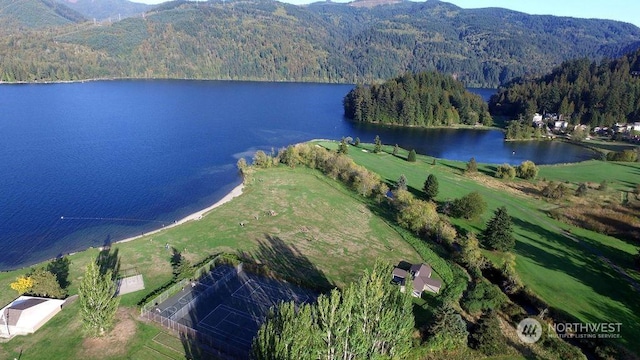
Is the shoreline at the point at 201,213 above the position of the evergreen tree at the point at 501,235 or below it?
below

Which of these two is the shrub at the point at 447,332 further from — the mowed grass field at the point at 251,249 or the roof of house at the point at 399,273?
the mowed grass field at the point at 251,249

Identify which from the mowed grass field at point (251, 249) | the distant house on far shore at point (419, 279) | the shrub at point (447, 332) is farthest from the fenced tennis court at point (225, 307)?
the shrub at point (447, 332)

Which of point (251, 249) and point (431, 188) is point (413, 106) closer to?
point (431, 188)

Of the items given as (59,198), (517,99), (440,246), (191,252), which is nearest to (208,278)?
(191,252)

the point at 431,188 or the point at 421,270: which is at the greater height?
the point at 431,188

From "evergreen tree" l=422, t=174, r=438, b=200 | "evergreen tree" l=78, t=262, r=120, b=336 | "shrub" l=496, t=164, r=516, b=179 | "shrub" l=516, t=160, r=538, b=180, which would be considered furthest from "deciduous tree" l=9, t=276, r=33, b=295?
"shrub" l=516, t=160, r=538, b=180

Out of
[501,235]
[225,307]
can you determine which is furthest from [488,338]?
[225,307]
